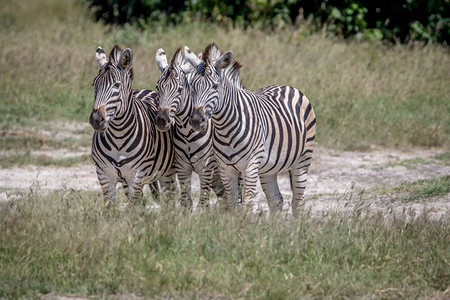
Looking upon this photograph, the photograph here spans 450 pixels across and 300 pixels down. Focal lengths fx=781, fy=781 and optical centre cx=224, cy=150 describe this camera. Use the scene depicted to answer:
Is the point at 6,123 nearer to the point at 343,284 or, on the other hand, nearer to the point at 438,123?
the point at 438,123

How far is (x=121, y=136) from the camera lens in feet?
23.8

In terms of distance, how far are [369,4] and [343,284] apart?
14.3 metres

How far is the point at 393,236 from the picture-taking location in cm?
648

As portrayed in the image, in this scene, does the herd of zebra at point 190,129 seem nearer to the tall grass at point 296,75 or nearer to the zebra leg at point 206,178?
the zebra leg at point 206,178

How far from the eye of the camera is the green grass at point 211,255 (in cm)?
567

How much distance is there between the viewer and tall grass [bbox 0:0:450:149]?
1321 centimetres

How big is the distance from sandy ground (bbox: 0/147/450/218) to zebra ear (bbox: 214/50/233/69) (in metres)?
2.38

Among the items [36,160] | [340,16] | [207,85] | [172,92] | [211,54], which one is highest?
[211,54]

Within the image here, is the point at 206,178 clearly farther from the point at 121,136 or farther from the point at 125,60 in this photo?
the point at 125,60

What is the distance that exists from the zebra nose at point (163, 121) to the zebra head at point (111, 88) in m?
0.36

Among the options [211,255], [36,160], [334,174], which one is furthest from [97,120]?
[334,174]

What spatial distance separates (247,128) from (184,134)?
734mm

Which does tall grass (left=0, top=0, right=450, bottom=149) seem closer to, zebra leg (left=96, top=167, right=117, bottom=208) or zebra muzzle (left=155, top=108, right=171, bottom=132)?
zebra leg (left=96, top=167, right=117, bottom=208)

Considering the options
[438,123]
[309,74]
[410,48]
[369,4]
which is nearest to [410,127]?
[438,123]
